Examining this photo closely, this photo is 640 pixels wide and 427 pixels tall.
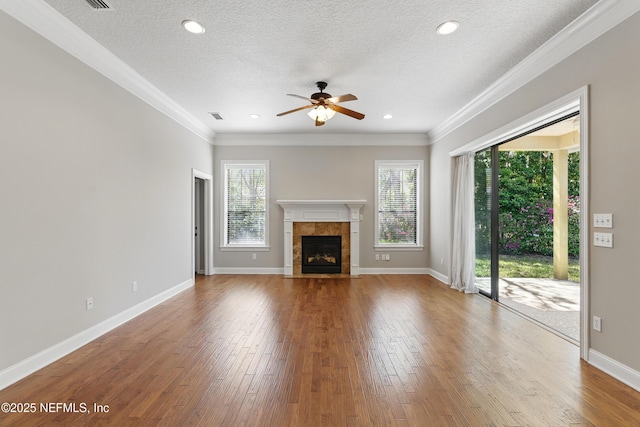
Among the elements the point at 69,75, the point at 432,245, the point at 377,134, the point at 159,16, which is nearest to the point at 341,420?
the point at 159,16

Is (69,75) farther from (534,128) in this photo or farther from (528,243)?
(528,243)

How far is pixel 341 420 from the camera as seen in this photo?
6.39 feet

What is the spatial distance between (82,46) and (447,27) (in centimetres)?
343

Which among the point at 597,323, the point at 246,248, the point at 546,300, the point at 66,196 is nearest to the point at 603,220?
the point at 597,323

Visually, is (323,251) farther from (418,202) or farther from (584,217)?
(584,217)

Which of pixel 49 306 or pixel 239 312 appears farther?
pixel 239 312

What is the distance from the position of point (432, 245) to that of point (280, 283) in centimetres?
326

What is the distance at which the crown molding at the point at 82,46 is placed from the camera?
249 cm

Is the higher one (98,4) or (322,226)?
(98,4)

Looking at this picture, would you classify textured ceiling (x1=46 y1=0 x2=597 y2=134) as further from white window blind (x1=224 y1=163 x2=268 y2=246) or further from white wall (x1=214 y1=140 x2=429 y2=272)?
white window blind (x1=224 y1=163 x2=268 y2=246)

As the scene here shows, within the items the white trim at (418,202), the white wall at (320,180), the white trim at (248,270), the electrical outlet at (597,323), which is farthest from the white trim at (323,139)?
the electrical outlet at (597,323)

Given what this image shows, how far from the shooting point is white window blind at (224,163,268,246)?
22.7 ft

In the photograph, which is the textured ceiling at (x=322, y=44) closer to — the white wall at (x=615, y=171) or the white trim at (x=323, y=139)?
the white wall at (x=615, y=171)

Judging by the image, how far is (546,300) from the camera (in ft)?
14.5
